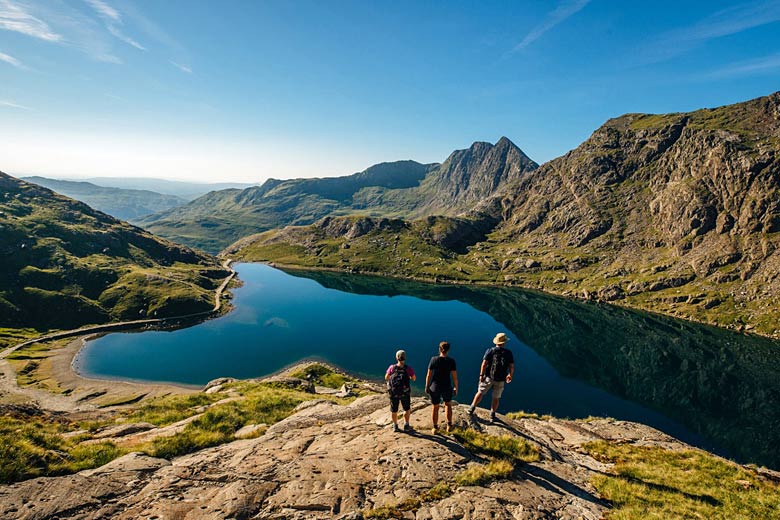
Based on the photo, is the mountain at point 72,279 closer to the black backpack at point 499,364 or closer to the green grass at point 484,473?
the black backpack at point 499,364

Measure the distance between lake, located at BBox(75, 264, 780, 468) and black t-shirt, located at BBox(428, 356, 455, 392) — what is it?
6902 centimetres

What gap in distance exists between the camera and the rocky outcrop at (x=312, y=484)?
11219 millimetres

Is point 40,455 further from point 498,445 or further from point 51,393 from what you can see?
point 51,393

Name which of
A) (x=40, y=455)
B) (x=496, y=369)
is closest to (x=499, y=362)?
(x=496, y=369)

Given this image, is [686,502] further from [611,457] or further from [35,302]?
[35,302]

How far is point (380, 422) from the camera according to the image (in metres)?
20.2

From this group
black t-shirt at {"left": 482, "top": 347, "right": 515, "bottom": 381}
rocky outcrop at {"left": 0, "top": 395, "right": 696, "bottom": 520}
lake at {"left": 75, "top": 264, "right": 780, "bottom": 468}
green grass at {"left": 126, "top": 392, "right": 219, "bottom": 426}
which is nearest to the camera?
rocky outcrop at {"left": 0, "top": 395, "right": 696, "bottom": 520}

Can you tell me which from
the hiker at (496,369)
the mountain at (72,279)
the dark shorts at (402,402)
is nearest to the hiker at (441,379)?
the dark shorts at (402,402)

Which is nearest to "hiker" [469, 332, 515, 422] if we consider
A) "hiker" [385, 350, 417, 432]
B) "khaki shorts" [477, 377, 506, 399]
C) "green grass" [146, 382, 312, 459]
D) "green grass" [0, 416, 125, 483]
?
"khaki shorts" [477, 377, 506, 399]

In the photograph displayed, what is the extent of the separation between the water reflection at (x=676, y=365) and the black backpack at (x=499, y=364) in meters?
82.0

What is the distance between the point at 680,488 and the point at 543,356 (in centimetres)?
11300

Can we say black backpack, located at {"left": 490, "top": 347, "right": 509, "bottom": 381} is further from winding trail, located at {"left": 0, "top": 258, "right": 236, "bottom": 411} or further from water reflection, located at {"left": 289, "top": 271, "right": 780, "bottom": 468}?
winding trail, located at {"left": 0, "top": 258, "right": 236, "bottom": 411}

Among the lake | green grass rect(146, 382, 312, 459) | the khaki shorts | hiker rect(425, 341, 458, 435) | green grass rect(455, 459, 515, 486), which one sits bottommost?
the lake

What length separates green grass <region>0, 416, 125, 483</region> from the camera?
1226 cm
